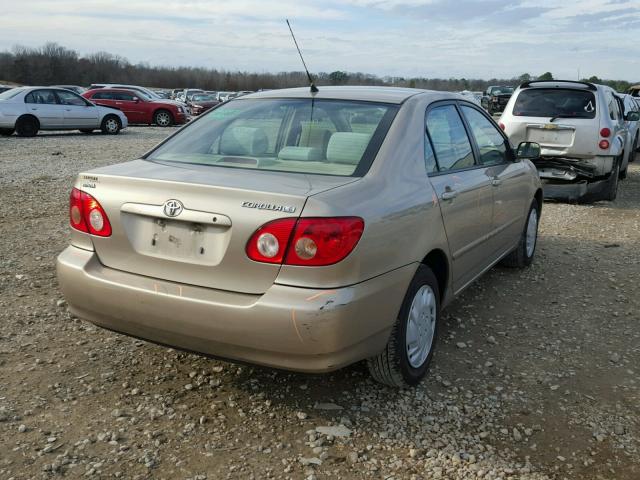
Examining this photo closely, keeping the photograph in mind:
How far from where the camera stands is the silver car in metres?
2.72

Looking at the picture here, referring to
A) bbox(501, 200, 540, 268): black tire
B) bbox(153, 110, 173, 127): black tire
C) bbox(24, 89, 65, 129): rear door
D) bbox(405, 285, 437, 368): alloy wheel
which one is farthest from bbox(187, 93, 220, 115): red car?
bbox(405, 285, 437, 368): alloy wheel

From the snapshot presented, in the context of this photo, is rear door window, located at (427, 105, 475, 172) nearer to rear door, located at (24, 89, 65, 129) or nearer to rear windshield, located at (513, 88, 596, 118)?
rear windshield, located at (513, 88, 596, 118)

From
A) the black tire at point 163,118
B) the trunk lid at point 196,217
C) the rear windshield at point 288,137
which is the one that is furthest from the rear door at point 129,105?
the trunk lid at point 196,217

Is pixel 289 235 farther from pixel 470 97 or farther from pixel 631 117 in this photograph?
pixel 631 117

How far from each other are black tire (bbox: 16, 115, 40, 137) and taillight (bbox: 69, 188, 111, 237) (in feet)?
55.1

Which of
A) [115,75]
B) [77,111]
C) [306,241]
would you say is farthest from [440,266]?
[115,75]

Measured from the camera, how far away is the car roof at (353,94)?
376 cm

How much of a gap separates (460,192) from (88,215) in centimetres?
214

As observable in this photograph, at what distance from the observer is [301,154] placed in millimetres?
3438

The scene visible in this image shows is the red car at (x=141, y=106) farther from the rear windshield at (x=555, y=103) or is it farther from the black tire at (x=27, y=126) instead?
the rear windshield at (x=555, y=103)

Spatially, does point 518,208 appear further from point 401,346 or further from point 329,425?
point 329,425

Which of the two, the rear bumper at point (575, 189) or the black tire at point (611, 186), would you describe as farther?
the black tire at point (611, 186)

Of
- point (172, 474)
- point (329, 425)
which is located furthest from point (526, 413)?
point (172, 474)

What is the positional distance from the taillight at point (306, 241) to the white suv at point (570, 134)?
24.6 ft
